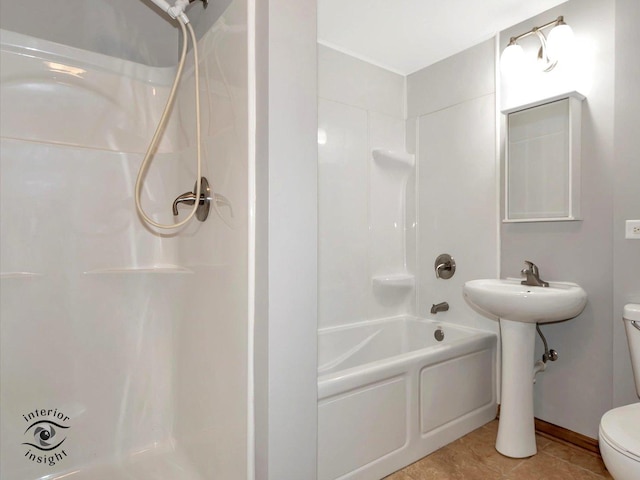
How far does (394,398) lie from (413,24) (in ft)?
6.85

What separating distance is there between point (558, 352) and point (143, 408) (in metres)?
2.16

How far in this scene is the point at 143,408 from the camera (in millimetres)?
1725

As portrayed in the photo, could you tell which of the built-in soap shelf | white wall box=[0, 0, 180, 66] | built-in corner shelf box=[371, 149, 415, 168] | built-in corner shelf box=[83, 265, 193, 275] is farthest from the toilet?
white wall box=[0, 0, 180, 66]

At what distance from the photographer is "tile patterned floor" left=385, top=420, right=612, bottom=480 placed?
66.7 inches

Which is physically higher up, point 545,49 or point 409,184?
point 545,49

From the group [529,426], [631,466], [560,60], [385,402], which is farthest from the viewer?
[560,60]

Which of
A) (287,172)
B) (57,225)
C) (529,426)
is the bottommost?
(529,426)

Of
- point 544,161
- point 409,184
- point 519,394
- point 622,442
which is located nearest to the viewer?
point 622,442

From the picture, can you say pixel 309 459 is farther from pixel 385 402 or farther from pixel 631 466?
pixel 631 466

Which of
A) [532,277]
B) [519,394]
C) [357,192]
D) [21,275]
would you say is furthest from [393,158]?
[21,275]

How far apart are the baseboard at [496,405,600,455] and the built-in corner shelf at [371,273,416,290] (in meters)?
1.12

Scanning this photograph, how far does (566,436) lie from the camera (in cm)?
197

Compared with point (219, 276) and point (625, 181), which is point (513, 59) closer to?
point (625, 181)

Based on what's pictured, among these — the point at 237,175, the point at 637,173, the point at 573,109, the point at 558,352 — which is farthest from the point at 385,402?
the point at 573,109
